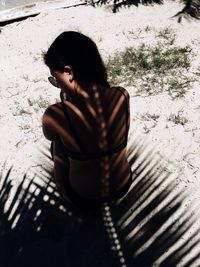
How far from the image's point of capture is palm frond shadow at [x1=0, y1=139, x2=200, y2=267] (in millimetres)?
2773

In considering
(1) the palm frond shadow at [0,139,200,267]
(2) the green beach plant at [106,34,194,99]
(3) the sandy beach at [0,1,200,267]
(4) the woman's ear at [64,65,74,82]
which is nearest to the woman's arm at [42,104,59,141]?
(4) the woman's ear at [64,65,74,82]

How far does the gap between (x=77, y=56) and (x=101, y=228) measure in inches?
49.0

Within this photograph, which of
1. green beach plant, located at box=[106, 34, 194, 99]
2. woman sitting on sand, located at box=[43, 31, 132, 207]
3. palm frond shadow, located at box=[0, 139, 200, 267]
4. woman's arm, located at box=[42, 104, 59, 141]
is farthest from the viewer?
green beach plant, located at box=[106, 34, 194, 99]

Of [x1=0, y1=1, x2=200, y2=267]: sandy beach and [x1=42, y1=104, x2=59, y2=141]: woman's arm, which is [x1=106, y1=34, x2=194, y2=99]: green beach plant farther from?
[x1=42, y1=104, x2=59, y2=141]: woman's arm

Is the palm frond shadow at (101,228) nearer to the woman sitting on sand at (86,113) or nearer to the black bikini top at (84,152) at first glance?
the woman sitting on sand at (86,113)

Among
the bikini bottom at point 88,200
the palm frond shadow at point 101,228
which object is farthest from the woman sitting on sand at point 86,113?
the palm frond shadow at point 101,228

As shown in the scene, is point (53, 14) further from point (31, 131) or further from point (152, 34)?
point (31, 131)

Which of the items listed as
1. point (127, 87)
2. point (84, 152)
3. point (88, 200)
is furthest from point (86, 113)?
point (127, 87)

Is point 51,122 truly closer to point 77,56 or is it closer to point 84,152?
point 84,152

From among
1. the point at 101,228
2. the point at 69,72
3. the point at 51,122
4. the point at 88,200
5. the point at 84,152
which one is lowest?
the point at 101,228

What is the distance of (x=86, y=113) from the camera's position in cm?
235

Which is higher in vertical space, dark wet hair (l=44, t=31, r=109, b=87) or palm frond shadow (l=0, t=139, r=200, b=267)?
dark wet hair (l=44, t=31, r=109, b=87)

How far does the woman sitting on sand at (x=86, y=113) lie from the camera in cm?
237

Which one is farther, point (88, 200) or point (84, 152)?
point (88, 200)
